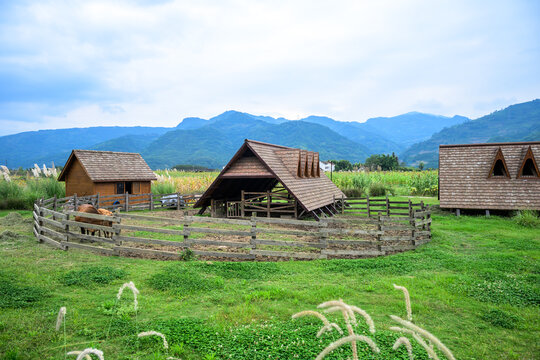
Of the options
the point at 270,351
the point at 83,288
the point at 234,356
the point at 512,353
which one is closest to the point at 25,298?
the point at 83,288

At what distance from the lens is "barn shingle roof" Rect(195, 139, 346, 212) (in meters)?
15.7

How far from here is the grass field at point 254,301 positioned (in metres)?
5.03

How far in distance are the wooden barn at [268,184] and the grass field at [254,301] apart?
6.43 meters

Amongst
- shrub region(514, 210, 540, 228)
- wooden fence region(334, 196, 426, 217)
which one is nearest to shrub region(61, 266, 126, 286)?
wooden fence region(334, 196, 426, 217)

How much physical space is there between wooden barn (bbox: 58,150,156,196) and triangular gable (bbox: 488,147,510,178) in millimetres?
23342

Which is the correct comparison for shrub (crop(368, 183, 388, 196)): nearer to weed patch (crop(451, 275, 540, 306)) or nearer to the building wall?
weed patch (crop(451, 275, 540, 306))

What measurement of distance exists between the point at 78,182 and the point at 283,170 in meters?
15.2

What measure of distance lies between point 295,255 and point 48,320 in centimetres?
654

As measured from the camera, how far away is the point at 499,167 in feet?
65.4

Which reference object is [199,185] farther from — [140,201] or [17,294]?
[17,294]

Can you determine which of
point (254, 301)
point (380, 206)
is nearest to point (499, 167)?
point (380, 206)

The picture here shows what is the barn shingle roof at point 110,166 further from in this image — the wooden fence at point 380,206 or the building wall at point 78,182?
the wooden fence at point 380,206

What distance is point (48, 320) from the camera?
5805 mm

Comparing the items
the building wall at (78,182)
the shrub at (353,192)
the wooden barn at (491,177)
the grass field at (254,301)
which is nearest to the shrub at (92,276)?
the grass field at (254,301)
